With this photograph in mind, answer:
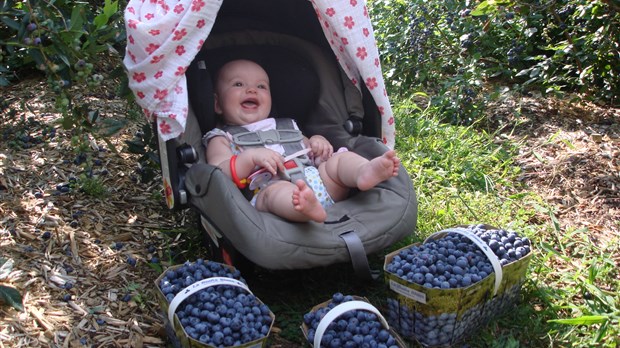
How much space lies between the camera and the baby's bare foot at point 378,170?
249 centimetres

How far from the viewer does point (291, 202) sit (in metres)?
2.38

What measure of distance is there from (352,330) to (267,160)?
0.90 m

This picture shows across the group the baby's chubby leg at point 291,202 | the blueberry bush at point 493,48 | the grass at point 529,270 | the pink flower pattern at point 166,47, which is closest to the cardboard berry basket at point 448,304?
the grass at point 529,270

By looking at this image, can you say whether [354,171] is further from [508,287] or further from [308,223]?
[508,287]

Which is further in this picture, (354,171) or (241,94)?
(241,94)

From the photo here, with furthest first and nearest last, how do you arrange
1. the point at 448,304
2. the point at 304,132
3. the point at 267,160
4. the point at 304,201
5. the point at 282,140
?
the point at 304,132 < the point at 282,140 < the point at 267,160 < the point at 304,201 < the point at 448,304

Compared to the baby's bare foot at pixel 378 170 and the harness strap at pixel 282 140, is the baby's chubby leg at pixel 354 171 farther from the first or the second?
the harness strap at pixel 282 140

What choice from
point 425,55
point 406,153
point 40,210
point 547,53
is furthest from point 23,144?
point 547,53

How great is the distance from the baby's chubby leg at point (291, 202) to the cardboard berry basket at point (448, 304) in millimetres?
332

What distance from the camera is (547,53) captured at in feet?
15.7

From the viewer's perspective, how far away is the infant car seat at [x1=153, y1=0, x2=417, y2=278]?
2.27m

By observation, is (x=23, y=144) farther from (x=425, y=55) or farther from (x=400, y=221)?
(x=425, y=55)

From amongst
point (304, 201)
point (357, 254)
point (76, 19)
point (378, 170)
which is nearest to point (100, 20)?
point (76, 19)

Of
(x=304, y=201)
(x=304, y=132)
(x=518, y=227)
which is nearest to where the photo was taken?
(x=304, y=201)
